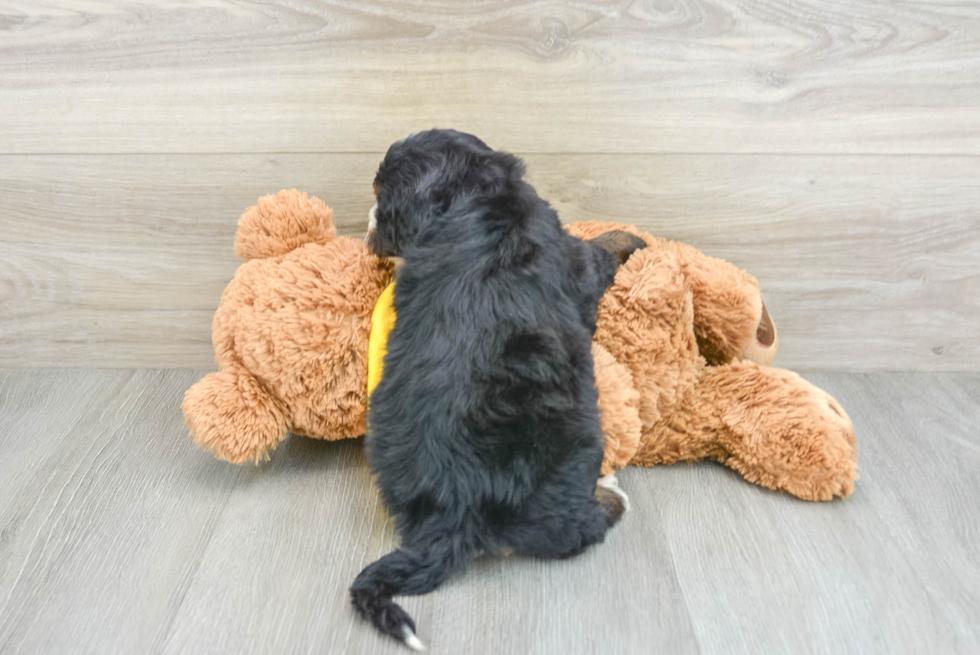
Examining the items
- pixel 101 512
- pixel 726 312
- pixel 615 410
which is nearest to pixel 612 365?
pixel 615 410

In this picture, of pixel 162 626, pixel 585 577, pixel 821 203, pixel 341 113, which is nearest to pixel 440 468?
pixel 585 577

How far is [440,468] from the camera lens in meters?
0.67

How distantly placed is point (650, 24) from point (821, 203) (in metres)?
0.34

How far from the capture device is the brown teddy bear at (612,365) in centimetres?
78

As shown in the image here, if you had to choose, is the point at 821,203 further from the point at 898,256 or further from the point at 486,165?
the point at 486,165

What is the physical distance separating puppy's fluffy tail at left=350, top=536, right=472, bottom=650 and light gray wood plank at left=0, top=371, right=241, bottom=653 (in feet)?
0.61

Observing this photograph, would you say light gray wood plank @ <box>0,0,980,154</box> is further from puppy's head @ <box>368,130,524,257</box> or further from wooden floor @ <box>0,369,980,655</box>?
wooden floor @ <box>0,369,980,655</box>

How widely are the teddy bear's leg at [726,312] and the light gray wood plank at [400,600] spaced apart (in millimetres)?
239

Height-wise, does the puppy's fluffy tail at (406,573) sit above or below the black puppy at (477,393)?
below

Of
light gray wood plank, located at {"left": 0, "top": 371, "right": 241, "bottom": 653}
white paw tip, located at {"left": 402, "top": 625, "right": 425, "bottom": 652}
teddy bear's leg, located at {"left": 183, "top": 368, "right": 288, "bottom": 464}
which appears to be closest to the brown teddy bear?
teddy bear's leg, located at {"left": 183, "top": 368, "right": 288, "bottom": 464}

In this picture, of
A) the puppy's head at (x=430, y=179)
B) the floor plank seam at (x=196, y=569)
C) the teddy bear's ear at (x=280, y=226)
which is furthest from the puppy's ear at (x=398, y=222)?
the floor plank seam at (x=196, y=569)

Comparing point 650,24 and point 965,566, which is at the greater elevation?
point 650,24

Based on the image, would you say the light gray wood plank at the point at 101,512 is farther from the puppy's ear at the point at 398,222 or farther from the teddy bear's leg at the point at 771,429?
the teddy bear's leg at the point at 771,429

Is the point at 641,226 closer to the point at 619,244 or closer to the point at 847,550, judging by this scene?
the point at 619,244
